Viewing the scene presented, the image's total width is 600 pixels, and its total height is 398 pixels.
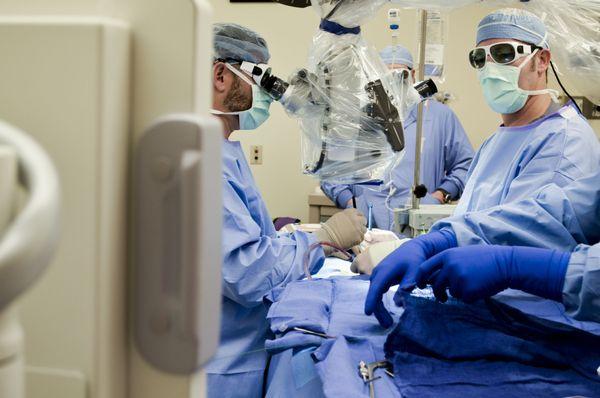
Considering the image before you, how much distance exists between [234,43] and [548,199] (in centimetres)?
98

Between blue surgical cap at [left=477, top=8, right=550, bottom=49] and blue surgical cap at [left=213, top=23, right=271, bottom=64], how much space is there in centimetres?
77

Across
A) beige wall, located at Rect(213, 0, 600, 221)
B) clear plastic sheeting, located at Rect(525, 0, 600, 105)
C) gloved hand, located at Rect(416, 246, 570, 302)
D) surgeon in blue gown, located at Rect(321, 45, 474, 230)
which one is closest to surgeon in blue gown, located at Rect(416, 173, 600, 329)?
gloved hand, located at Rect(416, 246, 570, 302)

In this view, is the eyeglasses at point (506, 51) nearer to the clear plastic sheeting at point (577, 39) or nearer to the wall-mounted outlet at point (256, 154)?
the clear plastic sheeting at point (577, 39)

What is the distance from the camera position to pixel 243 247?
1.58m

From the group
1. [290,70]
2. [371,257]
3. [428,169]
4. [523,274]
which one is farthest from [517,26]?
[290,70]

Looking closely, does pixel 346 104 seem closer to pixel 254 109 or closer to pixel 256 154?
pixel 254 109

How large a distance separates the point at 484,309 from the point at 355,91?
67 cm

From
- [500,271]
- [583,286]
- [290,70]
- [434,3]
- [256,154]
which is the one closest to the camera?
[583,286]

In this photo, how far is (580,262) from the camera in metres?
1.12

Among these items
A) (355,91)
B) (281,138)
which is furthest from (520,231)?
(281,138)

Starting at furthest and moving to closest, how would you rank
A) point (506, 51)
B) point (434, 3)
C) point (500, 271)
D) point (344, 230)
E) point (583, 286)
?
point (344, 230) < point (506, 51) < point (434, 3) < point (500, 271) < point (583, 286)

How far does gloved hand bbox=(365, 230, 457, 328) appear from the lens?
130 centimetres

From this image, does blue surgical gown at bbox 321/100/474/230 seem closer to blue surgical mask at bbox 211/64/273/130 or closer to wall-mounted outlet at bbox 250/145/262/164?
wall-mounted outlet at bbox 250/145/262/164

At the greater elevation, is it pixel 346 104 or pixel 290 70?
pixel 290 70
